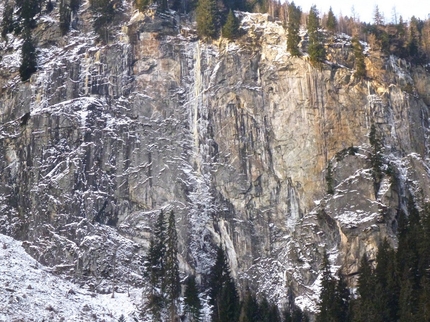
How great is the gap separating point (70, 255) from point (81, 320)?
30.8 ft

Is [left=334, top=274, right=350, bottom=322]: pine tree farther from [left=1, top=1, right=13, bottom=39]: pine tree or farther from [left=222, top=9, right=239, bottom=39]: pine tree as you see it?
[left=1, top=1, right=13, bottom=39]: pine tree

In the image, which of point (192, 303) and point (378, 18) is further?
point (378, 18)

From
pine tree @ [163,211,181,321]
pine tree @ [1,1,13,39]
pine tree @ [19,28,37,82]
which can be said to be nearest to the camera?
pine tree @ [163,211,181,321]

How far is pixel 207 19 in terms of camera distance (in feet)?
305

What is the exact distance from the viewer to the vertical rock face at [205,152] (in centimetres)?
7894

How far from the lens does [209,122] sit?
86.7 m

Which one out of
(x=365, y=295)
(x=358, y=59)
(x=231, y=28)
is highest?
(x=231, y=28)

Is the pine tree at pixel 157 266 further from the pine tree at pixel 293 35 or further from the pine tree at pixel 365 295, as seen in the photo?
the pine tree at pixel 293 35

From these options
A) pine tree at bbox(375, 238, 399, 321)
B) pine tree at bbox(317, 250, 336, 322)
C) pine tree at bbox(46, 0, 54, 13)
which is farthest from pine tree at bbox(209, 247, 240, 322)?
pine tree at bbox(46, 0, 54, 13)

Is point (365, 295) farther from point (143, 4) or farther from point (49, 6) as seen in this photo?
point (49, 6)

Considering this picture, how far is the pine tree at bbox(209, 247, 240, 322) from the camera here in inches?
2867

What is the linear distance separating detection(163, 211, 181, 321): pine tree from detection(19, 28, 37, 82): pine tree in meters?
23.6

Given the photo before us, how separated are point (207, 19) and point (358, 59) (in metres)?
16.7

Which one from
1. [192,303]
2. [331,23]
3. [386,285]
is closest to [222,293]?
[192,303]
